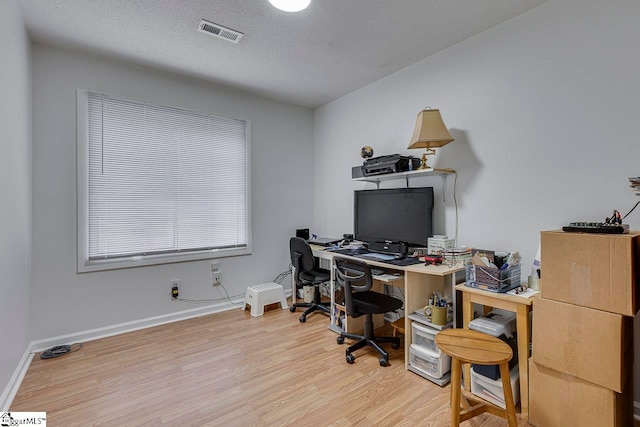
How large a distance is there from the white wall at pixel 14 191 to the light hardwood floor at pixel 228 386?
0.34 meters

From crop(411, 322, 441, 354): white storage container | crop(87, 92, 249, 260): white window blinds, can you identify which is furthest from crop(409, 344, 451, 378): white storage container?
crop(87, 92, 249, 260): white window blinds

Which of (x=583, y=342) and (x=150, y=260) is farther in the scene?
(x=150, y=260)

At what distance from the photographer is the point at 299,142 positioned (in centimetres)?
408

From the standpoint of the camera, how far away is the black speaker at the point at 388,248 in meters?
2.69

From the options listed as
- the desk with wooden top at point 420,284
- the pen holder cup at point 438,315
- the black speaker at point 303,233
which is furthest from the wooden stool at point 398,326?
the black speaker at point 303,233

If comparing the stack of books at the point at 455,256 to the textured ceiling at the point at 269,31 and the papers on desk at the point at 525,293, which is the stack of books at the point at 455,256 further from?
the textured ceiling at the point at 269,31

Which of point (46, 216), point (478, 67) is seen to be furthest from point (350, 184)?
point (46, 216)

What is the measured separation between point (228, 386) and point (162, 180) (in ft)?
6.91

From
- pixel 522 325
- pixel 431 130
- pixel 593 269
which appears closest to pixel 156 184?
pixel 431 130

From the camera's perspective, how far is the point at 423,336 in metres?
2.16

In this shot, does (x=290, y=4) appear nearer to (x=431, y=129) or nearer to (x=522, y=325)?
(x=431, y=129)

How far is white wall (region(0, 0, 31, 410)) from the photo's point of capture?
A: 5.70 ft

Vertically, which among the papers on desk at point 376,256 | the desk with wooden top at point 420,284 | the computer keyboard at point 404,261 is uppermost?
the papers on desk at point 376,256

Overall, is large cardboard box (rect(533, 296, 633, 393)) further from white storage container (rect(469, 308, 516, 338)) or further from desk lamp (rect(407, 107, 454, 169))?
desk lamp (rect(407, 107, 454, 169))
